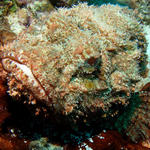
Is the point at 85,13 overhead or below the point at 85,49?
overhead

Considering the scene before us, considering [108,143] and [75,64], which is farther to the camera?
[108,143]

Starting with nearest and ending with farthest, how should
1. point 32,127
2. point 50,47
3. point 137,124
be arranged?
point 50,47, point 32,127, point 137,124

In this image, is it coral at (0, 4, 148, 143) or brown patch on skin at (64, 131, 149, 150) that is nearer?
coral at (0, 4, 148, 143)

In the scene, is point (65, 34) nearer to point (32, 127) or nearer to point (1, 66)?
point (1, 66)

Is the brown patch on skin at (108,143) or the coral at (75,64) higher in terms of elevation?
the coral at (75,64)

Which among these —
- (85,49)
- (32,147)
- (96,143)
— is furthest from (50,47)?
(96,143)

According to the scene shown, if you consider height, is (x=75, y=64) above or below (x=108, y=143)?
above

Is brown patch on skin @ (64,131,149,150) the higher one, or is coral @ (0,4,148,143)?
coral @ (0,4,148,143)

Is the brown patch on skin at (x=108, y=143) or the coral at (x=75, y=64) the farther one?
the brown patch on skin at (x=108, y=143)
